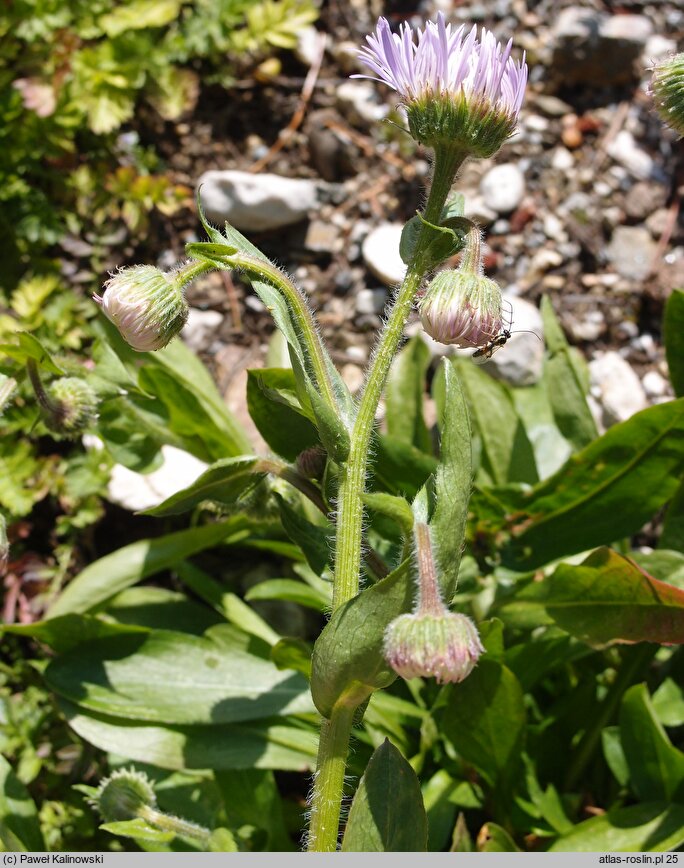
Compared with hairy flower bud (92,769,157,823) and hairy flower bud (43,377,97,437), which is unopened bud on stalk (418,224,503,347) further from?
hairy flower bud (92,769,157,823)

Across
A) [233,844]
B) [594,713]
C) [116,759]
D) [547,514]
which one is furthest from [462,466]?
[116,759]

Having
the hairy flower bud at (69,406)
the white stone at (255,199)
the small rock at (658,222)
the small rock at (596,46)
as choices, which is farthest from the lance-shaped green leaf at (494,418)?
the small rock at (596,46)

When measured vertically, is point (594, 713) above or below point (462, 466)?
below

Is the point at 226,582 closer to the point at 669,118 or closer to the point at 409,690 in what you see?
the point at 409,690

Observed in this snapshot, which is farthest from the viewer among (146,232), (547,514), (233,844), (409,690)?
(146,232)

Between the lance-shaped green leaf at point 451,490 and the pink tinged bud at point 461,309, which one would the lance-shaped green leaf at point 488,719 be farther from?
the pink tinged bud at point 461,309
